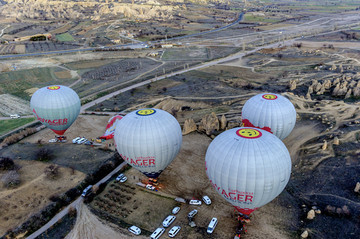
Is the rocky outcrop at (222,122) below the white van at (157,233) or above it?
above

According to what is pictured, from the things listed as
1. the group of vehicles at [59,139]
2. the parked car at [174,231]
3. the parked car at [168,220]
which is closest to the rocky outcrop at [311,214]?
the parked car at [174,231]

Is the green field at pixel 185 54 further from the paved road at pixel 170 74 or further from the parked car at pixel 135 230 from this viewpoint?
the parked car at pixel 135 230

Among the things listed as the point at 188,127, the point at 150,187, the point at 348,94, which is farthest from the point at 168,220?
the point at 348,94

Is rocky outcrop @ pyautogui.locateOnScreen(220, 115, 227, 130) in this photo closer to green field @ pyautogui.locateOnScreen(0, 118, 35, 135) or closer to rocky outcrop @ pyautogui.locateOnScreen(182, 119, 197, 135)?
rocky outcrop @ pyautogui.locateOnScreen(182, 119, 197, 135)

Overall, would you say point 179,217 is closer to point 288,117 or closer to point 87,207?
point 87,207

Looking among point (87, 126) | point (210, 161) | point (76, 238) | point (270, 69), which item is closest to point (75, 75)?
point (87, 126)

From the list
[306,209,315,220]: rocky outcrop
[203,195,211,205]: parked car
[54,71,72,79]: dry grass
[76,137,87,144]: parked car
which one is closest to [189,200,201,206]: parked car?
[203,195,211,205]: parked car
